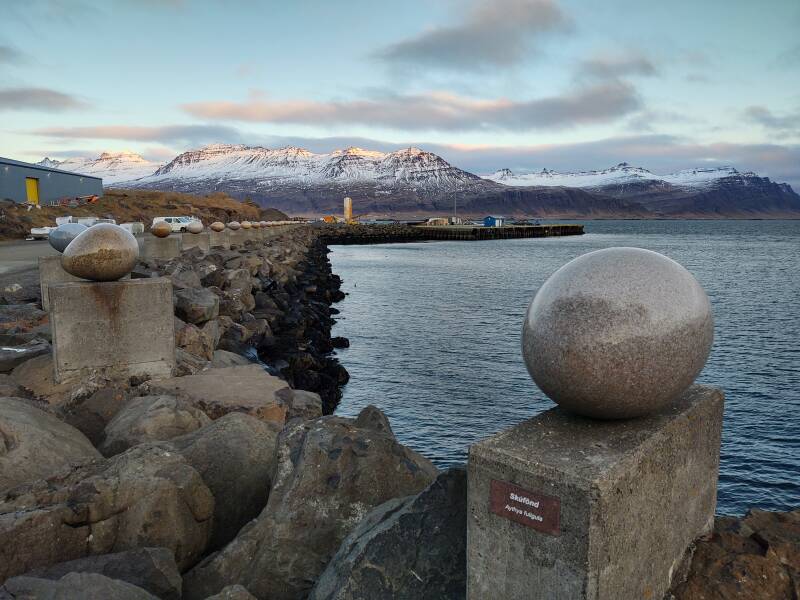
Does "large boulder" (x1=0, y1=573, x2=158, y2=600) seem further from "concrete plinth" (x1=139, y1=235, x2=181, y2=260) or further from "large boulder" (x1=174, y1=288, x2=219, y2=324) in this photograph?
"concrete plinth" (x1=139, y1=235, x2=181, y2=260)

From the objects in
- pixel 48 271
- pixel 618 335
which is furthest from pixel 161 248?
pixel 618 335

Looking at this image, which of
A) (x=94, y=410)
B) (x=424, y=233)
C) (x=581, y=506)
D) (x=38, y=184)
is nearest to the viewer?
(x=581, y=506)

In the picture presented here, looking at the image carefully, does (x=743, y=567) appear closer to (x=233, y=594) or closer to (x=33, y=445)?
(x=233, y=594)

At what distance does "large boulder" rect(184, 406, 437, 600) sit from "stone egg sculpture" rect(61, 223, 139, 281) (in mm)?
4083

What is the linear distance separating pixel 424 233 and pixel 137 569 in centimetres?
10575

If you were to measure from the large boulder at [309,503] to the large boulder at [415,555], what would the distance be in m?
0.52

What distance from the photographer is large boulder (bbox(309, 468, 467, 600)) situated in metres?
3.60

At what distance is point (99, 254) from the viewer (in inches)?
305

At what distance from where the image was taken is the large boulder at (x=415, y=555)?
3600 mm

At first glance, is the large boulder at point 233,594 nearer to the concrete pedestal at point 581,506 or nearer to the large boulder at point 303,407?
the concrete pedestal at point 581,506

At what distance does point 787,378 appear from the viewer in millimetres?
16891

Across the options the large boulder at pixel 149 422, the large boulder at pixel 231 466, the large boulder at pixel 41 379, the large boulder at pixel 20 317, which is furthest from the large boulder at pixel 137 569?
the large boulder at pixel 20 317

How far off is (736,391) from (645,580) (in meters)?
14.4

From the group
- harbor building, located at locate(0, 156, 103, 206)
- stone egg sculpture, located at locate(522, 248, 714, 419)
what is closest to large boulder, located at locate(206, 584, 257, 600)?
stone egg sculpture, located at locate(522, 248, 714, 419)
